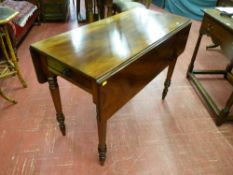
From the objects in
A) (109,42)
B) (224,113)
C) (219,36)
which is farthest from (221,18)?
(109,42)

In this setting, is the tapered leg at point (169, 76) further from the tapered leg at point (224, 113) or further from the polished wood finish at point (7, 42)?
the polished wood finish at point (7, 42)

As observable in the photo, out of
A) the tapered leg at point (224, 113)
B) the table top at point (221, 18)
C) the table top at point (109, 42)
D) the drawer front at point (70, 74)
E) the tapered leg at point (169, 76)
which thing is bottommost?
the tapered leg at point (224, 113)

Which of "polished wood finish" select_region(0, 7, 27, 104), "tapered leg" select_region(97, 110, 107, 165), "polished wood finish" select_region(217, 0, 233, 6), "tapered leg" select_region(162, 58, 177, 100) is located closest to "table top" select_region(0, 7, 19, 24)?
"polished wood finish" select_region(0, 7, 27, 104)

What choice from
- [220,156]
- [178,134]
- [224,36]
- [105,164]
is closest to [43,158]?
[105,164]

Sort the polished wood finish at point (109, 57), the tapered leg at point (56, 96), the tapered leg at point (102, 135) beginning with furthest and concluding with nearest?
the tapered leg at point (56, 96)
the tapered leg at point (102, 135)
the polished wood finish at point (109, 57)

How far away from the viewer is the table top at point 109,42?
1067 mm

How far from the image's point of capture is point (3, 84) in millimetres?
2266

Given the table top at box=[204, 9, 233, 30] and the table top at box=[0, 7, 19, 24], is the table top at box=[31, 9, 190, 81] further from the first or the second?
the table top at box=[0, 7, 19, 24]

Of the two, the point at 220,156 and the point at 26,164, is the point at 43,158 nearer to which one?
the point at 26,164

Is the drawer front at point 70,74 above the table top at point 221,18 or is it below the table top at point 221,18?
below

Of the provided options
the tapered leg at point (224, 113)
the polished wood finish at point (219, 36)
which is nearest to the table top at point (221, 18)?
the polished wood finish at point (219, 36)

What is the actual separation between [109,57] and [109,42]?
0.64 ft

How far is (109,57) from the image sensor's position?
1.13 meters

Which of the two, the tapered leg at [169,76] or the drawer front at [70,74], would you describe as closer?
the drawer front at [70,74]
